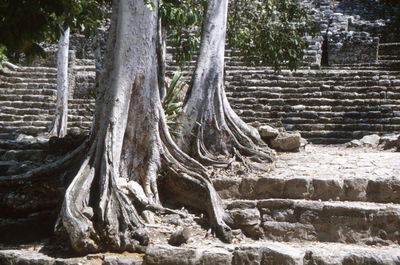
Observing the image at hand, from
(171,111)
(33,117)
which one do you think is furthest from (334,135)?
(33,117)

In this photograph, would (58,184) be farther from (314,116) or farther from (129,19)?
(314,116)

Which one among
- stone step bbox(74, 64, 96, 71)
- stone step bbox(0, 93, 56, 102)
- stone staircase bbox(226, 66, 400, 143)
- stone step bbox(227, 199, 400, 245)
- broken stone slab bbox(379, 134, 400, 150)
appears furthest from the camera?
stone step bbox(74, 64, 96, 71)

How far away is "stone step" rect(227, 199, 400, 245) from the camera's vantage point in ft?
14.6

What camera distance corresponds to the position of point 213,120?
20.2ft

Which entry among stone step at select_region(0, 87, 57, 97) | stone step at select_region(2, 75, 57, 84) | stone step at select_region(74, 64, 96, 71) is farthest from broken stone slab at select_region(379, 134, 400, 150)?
stone step at select_region(2, 75, 57, 84)

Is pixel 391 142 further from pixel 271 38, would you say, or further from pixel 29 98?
pixel 29 98

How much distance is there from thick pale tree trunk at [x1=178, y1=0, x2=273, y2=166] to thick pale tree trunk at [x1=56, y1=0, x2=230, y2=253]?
2.70 ft

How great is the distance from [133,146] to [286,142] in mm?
2675

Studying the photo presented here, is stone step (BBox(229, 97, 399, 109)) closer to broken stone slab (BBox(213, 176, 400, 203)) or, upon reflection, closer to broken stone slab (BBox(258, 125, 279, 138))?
broken stone slab (BBox(258, 125, 279, 138))

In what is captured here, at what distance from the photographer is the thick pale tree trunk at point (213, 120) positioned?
6.00 metres

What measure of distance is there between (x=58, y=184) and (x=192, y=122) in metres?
1.93

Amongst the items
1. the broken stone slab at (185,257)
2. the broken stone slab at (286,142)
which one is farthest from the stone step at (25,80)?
the broken stone slab at (185,257)

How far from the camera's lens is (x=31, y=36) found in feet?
10.7

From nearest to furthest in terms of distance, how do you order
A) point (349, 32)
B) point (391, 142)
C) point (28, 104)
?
point (391, 142), point (28, 104), point (349, 32)
